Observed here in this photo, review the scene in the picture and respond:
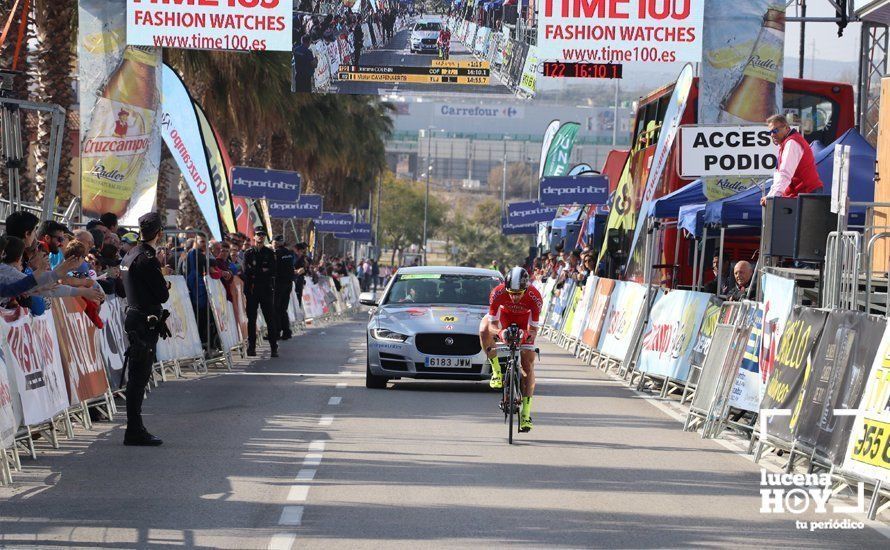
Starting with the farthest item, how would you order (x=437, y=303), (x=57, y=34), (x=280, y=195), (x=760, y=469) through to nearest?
(x=280, y=195) < (x=57, y=34) < (x=437, y=303) < (x=760, y=469)

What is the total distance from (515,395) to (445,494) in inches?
145

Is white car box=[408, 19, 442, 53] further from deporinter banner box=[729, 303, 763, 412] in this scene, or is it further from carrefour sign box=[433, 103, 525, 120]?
carrefour sign box=[433, 103, 525, 120]

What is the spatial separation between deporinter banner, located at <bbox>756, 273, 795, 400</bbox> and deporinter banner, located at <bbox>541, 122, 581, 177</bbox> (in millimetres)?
40188

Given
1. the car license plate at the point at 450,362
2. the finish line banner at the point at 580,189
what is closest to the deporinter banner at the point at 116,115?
the car license plate at the point at 450,362

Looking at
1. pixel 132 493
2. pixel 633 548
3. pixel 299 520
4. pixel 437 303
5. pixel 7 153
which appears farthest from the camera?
pixel 437 303

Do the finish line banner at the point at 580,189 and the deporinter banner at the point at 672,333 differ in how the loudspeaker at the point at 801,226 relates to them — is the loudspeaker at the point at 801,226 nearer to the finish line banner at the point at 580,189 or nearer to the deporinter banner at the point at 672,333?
the deporinter banner at the point at 672,333

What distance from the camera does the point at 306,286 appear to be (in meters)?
42.3

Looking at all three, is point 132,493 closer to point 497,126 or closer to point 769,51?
point 769,51

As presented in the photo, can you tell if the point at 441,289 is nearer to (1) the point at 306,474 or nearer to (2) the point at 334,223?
(1) the point at 306,474

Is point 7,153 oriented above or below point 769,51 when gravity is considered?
below

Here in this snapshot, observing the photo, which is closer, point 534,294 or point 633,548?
point 633,548

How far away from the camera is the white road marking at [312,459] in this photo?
1177 cm

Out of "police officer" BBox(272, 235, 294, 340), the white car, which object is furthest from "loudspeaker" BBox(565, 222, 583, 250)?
"police officer" BBox(272, 235, 294, 340)

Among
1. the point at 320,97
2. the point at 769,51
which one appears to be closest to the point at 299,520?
the point at 769,51
